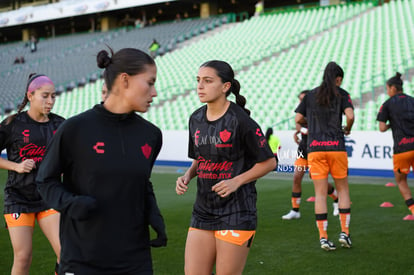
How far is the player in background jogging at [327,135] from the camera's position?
606 cm

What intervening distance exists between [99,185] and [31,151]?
2.16 metres

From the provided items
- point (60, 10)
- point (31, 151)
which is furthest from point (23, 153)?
point (60, 10)

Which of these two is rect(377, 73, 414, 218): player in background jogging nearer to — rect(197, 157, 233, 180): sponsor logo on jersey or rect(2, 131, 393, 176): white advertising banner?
rect(197, 157, 233, 180): sponsor logo on jersey

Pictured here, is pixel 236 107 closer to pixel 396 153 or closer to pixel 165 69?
pixel 396 153

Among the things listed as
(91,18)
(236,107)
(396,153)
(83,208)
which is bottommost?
(396,153)

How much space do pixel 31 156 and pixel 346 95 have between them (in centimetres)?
364

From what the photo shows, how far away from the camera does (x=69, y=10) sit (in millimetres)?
50250

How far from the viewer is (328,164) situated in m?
6.27

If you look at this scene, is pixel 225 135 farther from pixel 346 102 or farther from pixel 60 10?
pixel 60 10

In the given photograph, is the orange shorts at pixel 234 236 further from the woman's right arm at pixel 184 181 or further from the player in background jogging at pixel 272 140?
the player in background jogging at pixel 272 140

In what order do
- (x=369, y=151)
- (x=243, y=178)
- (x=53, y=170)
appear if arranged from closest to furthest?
(x=53, y=170) < (x=243, y=178) < (x=369, y=151)

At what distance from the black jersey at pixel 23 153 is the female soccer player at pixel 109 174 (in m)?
1.88

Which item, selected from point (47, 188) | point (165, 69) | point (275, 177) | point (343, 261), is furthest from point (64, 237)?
point (165, 69)

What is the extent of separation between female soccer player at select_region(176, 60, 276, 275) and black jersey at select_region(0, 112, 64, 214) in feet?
4.44
